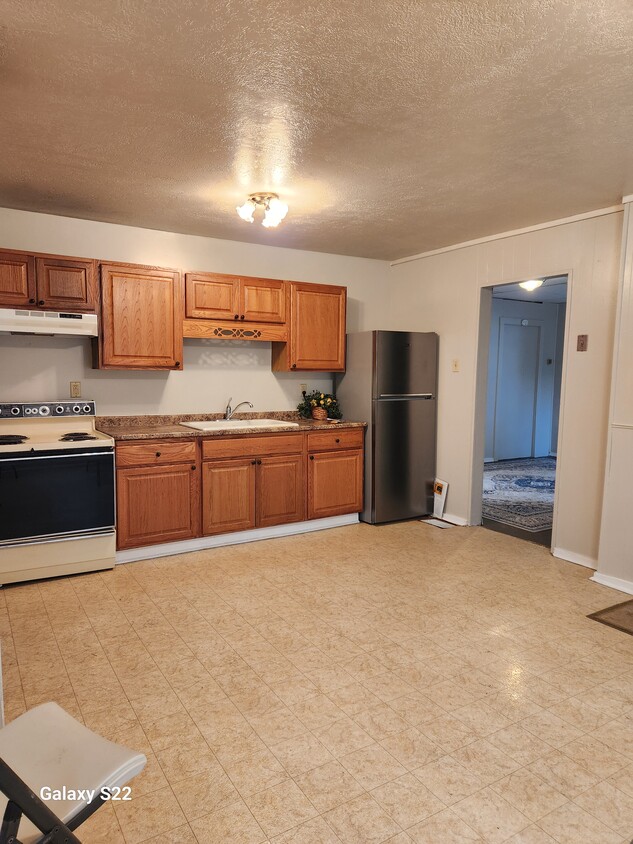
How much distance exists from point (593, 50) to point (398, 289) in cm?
363

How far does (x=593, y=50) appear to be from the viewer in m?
1.87

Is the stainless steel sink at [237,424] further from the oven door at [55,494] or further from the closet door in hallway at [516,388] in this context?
the closet door in hallway at [516,388]

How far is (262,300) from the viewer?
4527 millimetres

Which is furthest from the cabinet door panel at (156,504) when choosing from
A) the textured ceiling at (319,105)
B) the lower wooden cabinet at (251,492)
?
the textured ceiling at (319,105)

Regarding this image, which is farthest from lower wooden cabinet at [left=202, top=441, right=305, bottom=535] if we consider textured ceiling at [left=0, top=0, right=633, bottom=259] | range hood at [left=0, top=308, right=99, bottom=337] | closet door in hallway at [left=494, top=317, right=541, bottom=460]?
closet door in hallway at [left=494, top=317, right=541, bottom=460]

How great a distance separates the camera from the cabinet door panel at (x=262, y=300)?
175 inches

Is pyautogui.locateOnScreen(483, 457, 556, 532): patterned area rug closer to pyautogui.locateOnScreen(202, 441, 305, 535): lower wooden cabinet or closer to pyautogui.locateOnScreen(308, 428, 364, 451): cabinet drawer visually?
pyautogui.locateOnScreen(308, 428, 364, 451): cabinet drawer

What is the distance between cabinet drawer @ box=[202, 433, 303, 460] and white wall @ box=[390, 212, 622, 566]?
4.88 ft

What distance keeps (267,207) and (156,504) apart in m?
2.11

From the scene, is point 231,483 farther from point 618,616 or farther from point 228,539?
point 618,616

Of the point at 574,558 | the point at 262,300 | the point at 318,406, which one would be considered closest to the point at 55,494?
the point at 262,300

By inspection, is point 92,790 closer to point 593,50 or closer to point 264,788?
point 264,788

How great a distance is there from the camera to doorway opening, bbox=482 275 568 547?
25.2 feet

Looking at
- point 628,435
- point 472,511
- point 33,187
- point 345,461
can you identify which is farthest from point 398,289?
point 33,187
